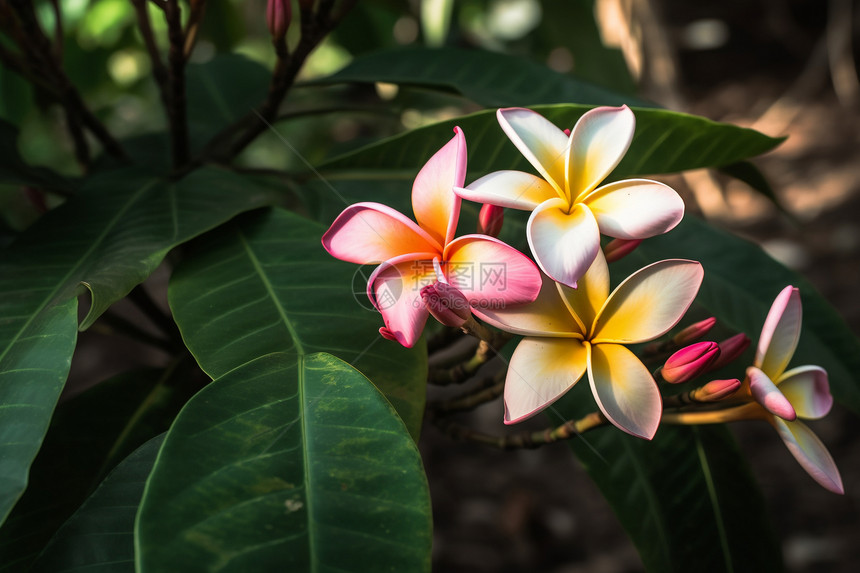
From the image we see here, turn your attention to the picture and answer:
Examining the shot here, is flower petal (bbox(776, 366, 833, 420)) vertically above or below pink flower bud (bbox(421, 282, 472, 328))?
below

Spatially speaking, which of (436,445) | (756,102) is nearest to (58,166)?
(436,445)

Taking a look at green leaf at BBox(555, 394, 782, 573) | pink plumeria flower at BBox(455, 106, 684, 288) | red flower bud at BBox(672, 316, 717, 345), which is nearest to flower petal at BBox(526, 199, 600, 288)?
pink plumeria flower at BBox(455, 106, 684, 288)

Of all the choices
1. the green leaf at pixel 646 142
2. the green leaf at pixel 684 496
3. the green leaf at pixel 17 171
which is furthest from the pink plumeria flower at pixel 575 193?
the green leaf at pixel 17 171

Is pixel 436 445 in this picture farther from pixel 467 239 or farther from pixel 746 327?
pixel 467 239

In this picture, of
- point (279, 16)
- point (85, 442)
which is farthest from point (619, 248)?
point (85, 442)

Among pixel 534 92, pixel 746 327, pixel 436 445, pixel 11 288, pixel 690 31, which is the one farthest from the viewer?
pixel 690 31

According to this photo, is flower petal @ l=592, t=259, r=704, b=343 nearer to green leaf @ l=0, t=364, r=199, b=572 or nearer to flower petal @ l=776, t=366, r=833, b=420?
flower petal @ l=776, t=366, r=833, b=420

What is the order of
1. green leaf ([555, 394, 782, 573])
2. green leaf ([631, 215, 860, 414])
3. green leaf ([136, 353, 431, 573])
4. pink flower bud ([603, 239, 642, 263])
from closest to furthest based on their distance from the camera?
green leaf ([136, 353, 431, 573])
pink flower bud ([603, 239, 642, 263])
green leaf ([555, 394, 782, 573])
green leaf ([631, 215, 860, 414])
